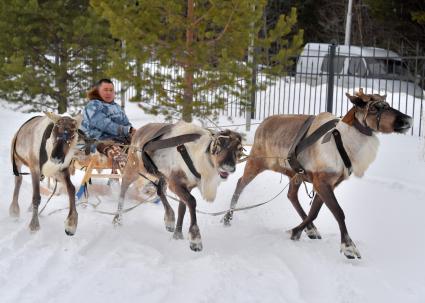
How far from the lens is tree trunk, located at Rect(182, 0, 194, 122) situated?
1140cm

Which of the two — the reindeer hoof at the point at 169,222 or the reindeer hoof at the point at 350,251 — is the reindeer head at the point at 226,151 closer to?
the reindeer hoof at the point at 350,251

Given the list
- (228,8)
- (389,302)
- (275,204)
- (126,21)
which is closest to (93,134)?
(275,204)

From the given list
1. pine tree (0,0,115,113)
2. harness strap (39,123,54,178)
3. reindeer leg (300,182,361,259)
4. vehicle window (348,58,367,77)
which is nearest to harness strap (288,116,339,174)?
reindeer leg (300,182,361,259)

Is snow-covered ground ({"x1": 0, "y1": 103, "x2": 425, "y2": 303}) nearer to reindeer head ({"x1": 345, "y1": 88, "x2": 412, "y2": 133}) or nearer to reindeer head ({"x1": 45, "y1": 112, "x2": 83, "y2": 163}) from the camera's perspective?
reindeer head ({"x1": 45, "y1": 112, "x2": 83, "y2": 163})

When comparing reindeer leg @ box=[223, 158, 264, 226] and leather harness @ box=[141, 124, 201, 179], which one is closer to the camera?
leather harness @ box=[141, 124, 201, 179]

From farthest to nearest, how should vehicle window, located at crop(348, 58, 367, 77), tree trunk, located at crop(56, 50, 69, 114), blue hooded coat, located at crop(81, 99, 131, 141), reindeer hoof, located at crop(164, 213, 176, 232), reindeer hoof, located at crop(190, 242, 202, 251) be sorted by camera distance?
tree trunk, located at crop(56, 50, 69, 114), vehicle window, located at crop(348, 58, 367, 77), blue hooded coat, located at crop(81, 99, 131, 141), reindeer hoof, located at crop(164, 213, 176, 232), reindeer hoof, located at crop(190, 242, 202, 251)

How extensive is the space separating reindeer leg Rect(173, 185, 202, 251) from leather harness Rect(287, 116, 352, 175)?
118 centimetres

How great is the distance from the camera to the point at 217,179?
6.09 m

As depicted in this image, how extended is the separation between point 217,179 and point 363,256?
1.58 meters

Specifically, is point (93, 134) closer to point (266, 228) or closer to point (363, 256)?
point (266, 228)

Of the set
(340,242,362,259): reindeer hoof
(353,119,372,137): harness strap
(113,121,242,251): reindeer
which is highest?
(353,119,372,137): harness strap

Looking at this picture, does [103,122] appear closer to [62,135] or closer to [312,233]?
[62,135]

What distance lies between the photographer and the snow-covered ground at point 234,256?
15.8ft

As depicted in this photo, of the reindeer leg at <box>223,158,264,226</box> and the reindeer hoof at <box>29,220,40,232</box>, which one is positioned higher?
the reindeer leg at <box>223,158,264,226</box>
